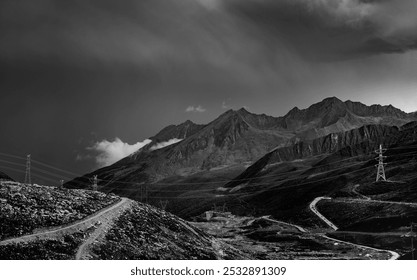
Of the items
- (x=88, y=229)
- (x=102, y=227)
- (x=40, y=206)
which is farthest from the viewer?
(x=40, y=206)

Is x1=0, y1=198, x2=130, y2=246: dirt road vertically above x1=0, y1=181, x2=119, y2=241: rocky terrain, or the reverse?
x1=0, y1=181, x2=119, y2=241: rocky terrain

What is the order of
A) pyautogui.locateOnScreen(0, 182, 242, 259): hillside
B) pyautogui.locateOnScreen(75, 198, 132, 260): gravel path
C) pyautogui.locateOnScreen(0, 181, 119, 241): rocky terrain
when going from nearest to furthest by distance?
pyautogui.locateOnScreen(75, 198, 132, 260): gravel path
pyautogui.locateOnScreen(0, 182, 242, 259): hillside
pyautogui.locateOnScreen(0, 181, 119, 241): rocky terrain

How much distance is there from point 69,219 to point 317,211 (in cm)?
12053

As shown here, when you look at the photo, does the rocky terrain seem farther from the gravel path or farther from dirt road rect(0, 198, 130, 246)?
the gravel path

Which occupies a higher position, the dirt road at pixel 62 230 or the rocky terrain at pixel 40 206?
the rocky terrain at pixel 40 206

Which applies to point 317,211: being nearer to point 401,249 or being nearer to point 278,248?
point 278,248

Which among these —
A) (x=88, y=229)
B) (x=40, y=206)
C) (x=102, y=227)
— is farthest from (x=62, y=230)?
(x=40, y=206)

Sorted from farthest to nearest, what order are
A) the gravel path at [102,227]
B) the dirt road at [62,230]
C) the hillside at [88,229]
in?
1. the dirt road at [62,230]
2. the hillside at [88,229]
3. the gravel path at [102,227]

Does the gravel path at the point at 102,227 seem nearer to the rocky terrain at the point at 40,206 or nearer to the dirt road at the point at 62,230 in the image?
the dirt road at the point at 62,230

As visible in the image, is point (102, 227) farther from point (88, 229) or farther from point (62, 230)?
point (62, 230)

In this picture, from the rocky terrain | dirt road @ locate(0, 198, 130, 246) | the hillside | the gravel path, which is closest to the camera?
the gravel path

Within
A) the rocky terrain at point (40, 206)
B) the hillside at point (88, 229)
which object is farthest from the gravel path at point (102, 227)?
the rocky terrain at point (40, 206)

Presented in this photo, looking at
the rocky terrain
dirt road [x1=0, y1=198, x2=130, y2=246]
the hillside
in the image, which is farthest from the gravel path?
the rocky terrain

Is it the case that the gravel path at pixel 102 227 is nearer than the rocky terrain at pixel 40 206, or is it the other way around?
the gravel path at pixel 102 227
